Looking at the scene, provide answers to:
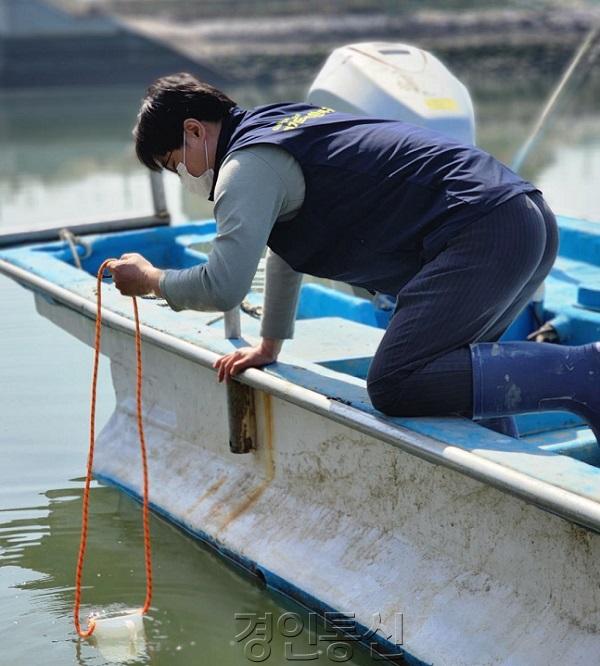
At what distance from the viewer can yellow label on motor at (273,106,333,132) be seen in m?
3.30

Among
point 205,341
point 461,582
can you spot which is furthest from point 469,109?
point 461,582

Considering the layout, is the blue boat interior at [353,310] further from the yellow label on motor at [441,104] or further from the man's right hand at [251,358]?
the yellow label on motor at [441,104]

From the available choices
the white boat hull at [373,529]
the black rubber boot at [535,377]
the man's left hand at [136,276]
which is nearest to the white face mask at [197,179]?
the man's left hand at [136,276]

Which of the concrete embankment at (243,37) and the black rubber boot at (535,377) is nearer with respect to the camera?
the black rubber boot at (535,377)

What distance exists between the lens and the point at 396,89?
4984 mm

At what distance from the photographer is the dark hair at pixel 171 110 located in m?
3.30

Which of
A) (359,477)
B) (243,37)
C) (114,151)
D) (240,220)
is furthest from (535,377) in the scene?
(243,37)

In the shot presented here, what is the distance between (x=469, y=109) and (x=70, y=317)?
1733 millimetres

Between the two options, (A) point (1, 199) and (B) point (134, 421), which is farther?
(A) point (1, 199)

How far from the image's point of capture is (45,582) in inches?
160

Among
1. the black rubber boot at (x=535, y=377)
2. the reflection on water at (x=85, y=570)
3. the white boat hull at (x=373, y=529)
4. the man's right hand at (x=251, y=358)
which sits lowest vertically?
the reflection on water at (x=85, y=570)

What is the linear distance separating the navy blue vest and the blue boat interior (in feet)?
1.33

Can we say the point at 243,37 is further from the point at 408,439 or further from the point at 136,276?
the point at 408,439

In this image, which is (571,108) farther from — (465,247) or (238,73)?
(465,247)
